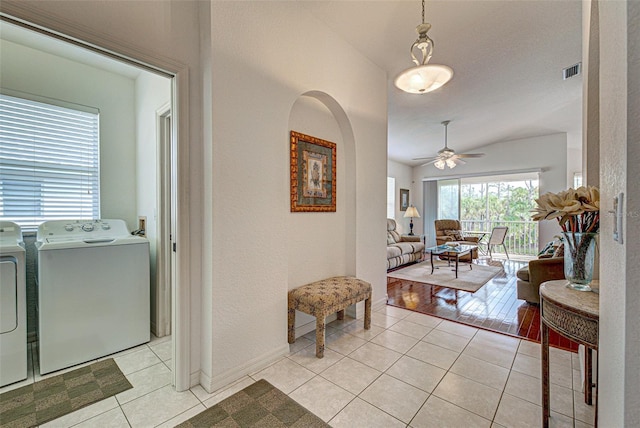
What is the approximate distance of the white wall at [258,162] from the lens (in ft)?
5.91

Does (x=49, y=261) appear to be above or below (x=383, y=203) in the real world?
below

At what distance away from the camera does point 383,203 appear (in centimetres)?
338

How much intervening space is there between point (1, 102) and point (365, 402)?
3787 mm

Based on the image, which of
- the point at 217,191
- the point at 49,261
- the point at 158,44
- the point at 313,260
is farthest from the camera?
the point at 313,260

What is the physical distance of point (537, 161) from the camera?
257 inches

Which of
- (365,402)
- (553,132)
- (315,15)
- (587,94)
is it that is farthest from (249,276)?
(553,132)

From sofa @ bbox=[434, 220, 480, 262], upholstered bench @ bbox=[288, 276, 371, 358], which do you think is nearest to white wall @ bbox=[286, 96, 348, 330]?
upholstered bench @ bbox=[288, 276, 371, 358]

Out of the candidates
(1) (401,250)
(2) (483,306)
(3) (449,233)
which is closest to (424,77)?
(2) (483,306)

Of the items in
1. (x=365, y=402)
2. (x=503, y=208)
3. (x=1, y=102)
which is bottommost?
(x=365, y=402)

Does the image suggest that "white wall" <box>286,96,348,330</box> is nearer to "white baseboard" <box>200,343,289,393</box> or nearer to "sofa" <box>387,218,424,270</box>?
"white baseboard" <box>200,343,289,393</box>

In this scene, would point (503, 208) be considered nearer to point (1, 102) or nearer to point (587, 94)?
point (587, 94)

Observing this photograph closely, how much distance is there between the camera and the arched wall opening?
8.40 feet

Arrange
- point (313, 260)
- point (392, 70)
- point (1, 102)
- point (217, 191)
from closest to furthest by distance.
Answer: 1. point (217, 191)
2. point (1, 102)
3. point (313, 260)
4. point (392, 70)

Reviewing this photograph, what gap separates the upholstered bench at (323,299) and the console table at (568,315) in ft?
4.50
